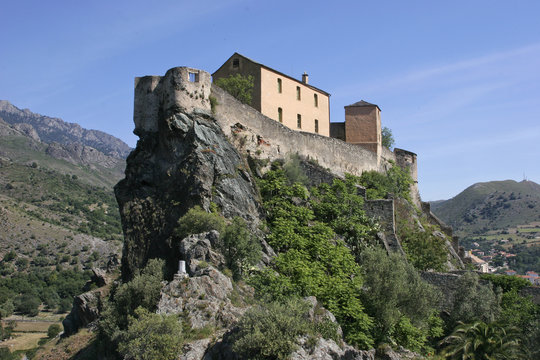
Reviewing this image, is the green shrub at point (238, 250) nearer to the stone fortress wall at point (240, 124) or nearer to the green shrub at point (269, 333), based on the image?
the green shrub at point (269, 333)

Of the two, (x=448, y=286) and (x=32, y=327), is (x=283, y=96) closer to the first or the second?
(x=448, y=286)

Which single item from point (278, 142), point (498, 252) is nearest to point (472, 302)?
point (278, 142)

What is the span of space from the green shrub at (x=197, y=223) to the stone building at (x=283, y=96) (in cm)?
1427

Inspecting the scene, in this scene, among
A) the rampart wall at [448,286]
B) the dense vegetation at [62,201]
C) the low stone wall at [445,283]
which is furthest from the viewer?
the dense vegetation at [62,201]

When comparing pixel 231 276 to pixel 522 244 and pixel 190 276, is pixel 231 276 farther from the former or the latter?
pixel 522 244

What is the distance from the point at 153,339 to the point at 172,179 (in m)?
12.3

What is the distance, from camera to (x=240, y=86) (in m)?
38.3

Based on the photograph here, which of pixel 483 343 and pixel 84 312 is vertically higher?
pixel 84 312

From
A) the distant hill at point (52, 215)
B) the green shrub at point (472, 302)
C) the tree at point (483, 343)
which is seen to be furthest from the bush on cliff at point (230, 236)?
the distant hill at point (52, 215)

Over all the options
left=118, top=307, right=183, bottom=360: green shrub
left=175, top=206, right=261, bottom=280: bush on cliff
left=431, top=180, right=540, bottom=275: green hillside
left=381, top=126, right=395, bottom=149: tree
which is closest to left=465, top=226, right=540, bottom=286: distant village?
left=431, top=180, right=540, bottom=275: green hillside

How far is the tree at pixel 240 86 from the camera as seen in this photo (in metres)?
38.0

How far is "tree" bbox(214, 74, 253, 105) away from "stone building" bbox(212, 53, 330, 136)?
378 millimetres

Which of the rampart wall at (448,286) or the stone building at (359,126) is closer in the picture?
the rampart wall at (448,286)

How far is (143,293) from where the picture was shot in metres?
21.4
